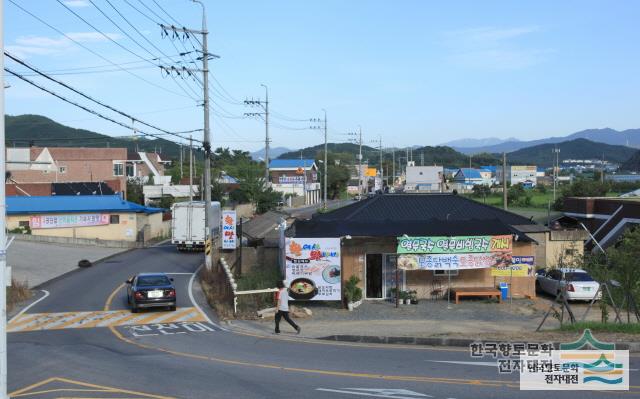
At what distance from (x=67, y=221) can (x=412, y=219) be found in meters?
34.0

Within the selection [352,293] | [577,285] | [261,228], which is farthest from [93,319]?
[577,285]

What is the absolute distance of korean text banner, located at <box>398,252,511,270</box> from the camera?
81.3ft

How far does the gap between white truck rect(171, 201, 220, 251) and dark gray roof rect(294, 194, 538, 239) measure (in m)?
16.8

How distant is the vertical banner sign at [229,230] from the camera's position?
1393 inches

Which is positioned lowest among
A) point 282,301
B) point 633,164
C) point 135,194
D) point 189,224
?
point 282,301

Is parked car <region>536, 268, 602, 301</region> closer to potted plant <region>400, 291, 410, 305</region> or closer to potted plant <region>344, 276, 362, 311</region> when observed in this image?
potted plant <region>400, 291, 410, 305</region>

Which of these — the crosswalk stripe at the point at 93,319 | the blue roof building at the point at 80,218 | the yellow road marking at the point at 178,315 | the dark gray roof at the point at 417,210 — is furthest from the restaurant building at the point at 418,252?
the blue roof building at the point at 80,218

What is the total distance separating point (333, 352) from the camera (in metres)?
16.3

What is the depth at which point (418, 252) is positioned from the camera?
24812 millimetres

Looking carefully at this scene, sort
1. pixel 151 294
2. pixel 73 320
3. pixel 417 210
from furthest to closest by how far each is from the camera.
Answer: pixel 417 210
pixel 151 294
pixel 73 320

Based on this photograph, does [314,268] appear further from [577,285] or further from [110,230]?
[110,230]

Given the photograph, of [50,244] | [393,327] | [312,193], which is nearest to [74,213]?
[50,244]

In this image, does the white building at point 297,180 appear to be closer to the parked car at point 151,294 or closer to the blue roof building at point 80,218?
the blue roof building at point 80,218

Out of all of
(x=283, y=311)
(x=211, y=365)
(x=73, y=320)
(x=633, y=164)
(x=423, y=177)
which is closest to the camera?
(x=211, y=365)
